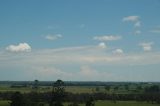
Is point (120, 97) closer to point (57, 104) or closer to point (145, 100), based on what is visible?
point (145, 100)

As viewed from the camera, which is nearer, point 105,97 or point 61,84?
point 61,84

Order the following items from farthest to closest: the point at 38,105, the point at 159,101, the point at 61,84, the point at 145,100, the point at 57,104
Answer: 1. the point at 145,100
2. the point at 159,101
3. the point at 38,105
4. the point at 61,84
5. the point at 57,104

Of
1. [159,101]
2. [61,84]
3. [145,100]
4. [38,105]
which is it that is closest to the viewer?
[61,84]

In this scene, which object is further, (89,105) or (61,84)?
(89,105)

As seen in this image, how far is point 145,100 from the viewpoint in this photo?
151375 millimetres

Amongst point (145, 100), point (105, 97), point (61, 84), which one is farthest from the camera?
point (105, 97)

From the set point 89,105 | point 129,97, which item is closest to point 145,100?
point 129,97

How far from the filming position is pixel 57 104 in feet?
257

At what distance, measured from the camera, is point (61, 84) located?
3295 inches

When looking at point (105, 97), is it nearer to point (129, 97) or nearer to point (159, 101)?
point (129, 97)

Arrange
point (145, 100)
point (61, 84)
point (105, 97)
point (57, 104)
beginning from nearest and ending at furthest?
point (57, 104)
point (61, 84)
point (145, 100)
point (105, 97)

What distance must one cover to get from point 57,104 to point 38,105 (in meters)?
12.2

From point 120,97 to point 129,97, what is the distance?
4.05 m

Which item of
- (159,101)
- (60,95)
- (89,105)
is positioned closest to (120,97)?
(159,101)
